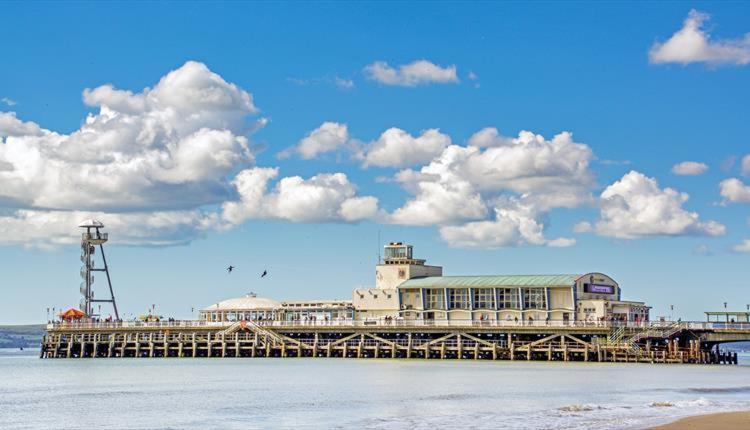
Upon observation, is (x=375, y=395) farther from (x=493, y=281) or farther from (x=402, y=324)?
(x=493, y=281)

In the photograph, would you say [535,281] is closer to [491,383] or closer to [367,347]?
[367,347]

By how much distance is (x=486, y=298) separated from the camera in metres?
108

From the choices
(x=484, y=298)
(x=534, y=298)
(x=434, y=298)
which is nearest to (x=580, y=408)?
(x=534, y=298)

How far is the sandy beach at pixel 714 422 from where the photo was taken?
40.9m

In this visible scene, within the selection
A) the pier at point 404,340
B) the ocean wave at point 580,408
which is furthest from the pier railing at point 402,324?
the ocean wave at point 580,408

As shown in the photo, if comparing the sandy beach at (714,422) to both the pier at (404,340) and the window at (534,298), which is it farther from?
the window at (534,298)

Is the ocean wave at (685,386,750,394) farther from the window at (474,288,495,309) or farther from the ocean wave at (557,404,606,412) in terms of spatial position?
the window at (474,288,495,309)

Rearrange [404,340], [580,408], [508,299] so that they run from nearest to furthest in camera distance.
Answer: [580,408] < [404,340] < [508,299]

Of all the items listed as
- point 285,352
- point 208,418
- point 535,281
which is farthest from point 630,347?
point 208,418

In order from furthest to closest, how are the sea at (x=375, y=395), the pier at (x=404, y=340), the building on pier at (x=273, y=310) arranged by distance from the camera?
the building on pier at (x=273, y=310) < the pier at (x=404, y=340) < the sea at (x=375, y=395)

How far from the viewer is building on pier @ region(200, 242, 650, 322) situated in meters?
104

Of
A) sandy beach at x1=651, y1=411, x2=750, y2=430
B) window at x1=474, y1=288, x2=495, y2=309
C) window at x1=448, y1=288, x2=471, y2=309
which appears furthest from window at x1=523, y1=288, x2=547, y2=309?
sandy beach at x1=651, y1=411, x2=750, y2=430

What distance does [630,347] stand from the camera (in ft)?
311

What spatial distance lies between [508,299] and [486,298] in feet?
7.49
